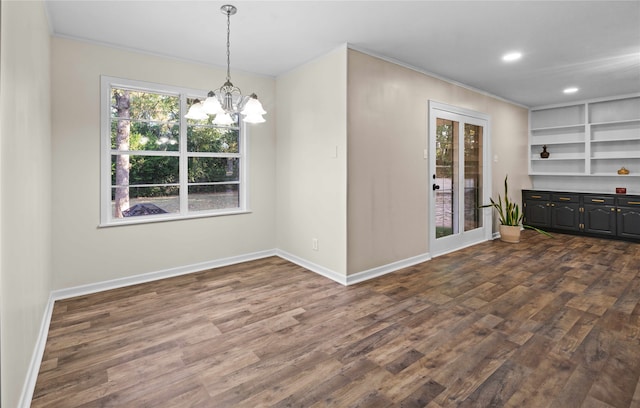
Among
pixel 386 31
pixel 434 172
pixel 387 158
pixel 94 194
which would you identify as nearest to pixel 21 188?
pixel 94 194

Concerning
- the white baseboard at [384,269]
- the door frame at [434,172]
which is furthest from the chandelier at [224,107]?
the door frame at [434,172]

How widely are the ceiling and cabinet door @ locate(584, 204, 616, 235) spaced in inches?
95.7

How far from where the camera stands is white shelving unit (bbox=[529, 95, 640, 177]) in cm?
589

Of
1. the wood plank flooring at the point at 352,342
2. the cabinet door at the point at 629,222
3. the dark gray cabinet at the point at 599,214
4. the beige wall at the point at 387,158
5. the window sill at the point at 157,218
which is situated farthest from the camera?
the dark gray cabinet at the point at 599,214

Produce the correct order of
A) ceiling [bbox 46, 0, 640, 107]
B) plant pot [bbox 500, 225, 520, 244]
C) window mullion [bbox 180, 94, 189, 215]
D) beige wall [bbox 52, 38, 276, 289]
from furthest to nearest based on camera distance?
plant pot [bbox 500, 225, 520, 244]
window mullion [bbox 180, 94, 189, 215]
beige wall [bbox 52, 38, 276, 289]
ceiling [bbox 46, 0, 640, 107]

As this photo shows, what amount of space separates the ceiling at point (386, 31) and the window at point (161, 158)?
0.54 metres

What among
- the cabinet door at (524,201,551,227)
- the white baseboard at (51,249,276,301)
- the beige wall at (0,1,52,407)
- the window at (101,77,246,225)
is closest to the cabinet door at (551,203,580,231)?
the cabinet door at (524,201,551,227)

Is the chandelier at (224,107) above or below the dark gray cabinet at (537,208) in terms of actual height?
above

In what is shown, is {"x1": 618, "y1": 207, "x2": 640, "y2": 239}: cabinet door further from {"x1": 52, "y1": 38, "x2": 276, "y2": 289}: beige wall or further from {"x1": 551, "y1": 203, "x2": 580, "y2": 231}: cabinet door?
{"x1": 52, "y1": 38, "x2": 276, "y2": 289}: beige wall

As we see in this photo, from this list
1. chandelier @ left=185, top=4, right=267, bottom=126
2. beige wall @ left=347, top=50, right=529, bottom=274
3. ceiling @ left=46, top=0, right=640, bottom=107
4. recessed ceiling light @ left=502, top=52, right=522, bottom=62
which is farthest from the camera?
recessed ceiling light @ left=502, top=52, right=522, bottom=62

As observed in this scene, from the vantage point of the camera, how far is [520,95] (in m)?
5.80

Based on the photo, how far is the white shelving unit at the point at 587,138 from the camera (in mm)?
5895

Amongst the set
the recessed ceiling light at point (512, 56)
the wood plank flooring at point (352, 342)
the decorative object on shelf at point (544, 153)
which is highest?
the recessed ceiling light at point (512, 56)

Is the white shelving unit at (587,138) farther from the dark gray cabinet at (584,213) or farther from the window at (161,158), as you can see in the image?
the window at (161,158)
